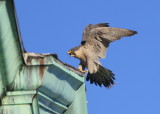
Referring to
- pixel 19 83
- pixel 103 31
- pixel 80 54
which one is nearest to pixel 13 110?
pixel 19 83

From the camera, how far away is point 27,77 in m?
4.49

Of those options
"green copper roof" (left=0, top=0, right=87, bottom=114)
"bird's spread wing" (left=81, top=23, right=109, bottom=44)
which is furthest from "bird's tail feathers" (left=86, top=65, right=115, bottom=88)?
"green copper roof" (left=0, top=0, right=87, bottom=114)

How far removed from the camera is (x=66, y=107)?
515 centimetres

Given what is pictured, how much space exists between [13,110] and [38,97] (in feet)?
0.76

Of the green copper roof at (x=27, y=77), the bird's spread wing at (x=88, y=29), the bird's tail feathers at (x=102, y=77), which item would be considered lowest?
the bird's tail feathers at (x=102, y=77)

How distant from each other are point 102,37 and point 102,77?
0.93 meters

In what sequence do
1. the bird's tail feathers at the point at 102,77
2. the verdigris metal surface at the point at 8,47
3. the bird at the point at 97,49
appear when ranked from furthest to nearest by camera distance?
the bird's tail feathers at the point at 102,77 < the bird at the point at 97,49 < the verdigris metal surface at the point at 8,47

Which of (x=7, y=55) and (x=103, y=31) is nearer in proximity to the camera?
(x=7, y=55)

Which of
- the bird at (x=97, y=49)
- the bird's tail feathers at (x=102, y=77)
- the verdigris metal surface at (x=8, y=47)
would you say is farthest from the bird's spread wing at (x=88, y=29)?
the verdigris metal surface at (x=8, y=47)

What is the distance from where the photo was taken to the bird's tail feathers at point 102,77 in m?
14.3

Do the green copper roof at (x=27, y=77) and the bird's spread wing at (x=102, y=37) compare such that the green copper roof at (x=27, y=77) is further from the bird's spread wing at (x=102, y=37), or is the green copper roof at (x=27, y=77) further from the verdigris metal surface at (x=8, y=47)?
the bird's spread wing at (x=102, y=37)

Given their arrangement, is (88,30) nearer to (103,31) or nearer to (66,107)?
(103,31)

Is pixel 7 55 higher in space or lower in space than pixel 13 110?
higher

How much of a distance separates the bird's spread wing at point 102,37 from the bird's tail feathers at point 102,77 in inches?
18.2
